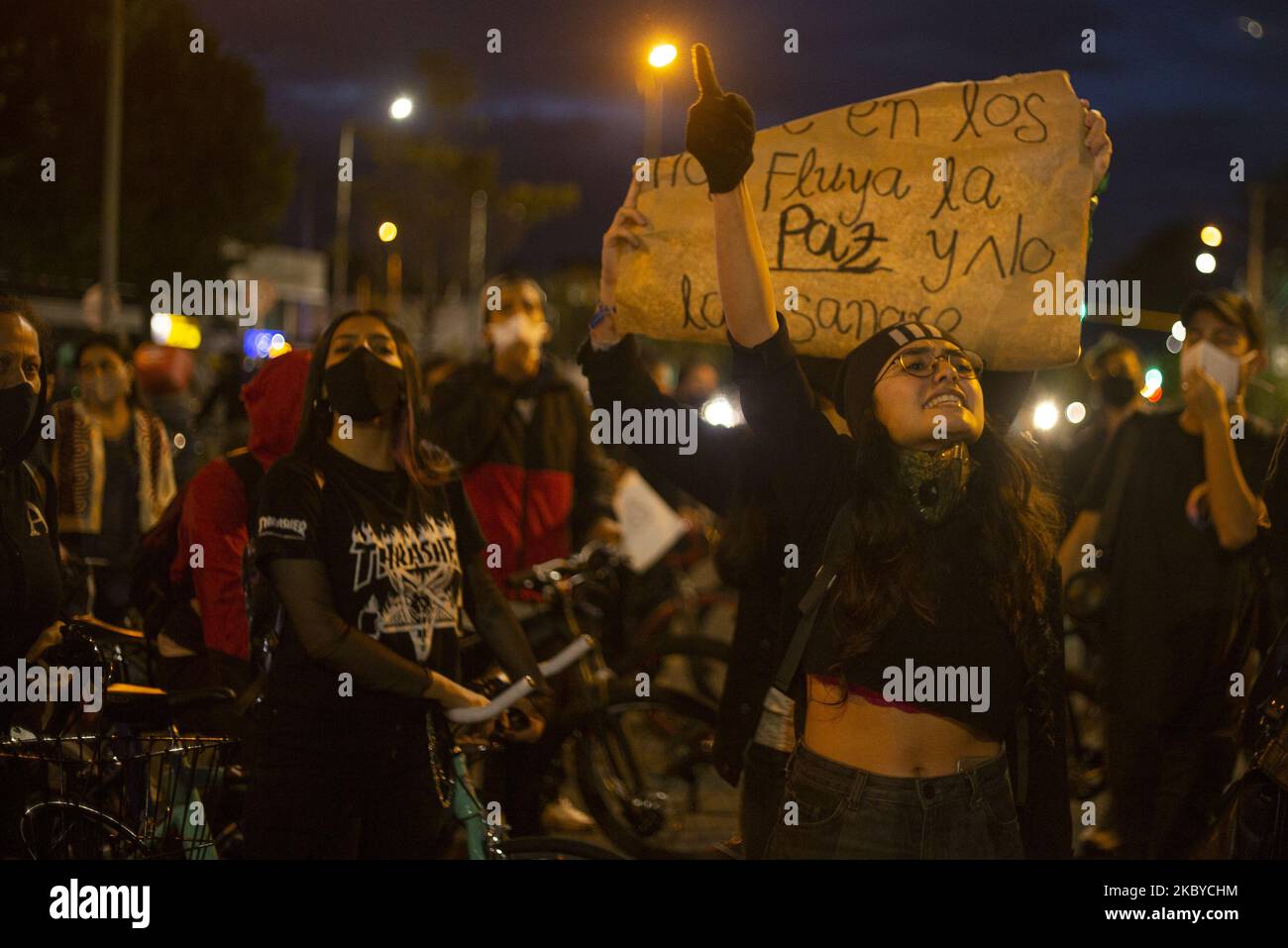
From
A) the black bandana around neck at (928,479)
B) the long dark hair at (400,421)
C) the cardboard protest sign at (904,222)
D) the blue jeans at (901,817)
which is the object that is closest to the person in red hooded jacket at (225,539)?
the long dark hair at (400,421)

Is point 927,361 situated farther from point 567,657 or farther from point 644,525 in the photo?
point 644,525

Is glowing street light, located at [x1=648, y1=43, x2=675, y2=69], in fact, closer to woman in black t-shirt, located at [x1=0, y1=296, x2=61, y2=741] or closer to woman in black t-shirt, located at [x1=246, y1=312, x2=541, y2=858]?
woman in black t-shirt, located at [x1=246, y1=312, x2=541, y2=858]

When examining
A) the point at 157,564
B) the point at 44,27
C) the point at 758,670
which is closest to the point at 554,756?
the point at 157,564

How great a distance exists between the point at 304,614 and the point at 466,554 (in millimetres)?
685

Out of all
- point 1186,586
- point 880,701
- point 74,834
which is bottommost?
point 74,834

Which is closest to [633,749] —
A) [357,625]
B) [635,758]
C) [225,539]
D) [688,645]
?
[635,758]

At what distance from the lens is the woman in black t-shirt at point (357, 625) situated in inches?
145

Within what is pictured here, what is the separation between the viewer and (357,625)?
378cm

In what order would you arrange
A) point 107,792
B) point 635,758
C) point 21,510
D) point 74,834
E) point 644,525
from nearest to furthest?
point 74,834 < point 21,510 < point 107,792 < point 635,758 < point 644,525

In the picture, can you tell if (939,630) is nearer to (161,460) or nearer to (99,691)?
(99,691)

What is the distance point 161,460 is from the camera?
7.25 meters

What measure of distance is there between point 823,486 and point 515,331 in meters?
3.88

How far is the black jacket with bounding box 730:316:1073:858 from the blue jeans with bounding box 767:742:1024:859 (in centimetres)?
16

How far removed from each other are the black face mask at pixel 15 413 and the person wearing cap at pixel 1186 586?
3664mm
